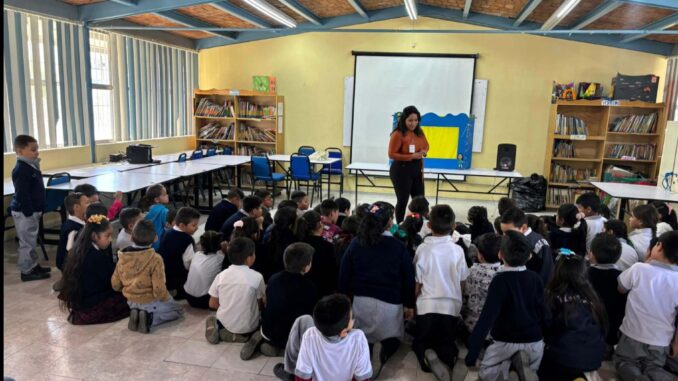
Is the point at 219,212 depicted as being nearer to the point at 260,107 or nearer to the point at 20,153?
the point at 20,153

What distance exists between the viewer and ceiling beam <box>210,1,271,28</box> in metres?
6.42

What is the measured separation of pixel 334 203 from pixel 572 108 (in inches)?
220

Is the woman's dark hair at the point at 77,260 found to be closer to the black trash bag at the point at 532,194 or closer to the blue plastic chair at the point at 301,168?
the blue plastic chair at the point at 301,168

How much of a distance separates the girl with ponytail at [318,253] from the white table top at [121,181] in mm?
2227

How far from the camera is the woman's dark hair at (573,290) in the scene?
2385 mm

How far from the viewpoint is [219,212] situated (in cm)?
432

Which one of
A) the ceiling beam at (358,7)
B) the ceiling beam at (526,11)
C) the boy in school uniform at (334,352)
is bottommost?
the boy in school uniform at (334,352)

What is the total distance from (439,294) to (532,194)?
5.38 meters

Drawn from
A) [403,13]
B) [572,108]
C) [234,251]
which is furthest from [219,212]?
[572,108]

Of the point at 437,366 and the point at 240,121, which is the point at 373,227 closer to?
the point at 437,366

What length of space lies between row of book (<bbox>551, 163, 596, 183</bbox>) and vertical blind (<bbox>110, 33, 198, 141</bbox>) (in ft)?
21.3

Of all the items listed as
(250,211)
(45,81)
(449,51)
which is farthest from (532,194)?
(45,81)

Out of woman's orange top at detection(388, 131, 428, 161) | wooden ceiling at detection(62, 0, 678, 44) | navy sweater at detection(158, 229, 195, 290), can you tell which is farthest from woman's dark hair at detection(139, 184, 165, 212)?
wooden ceiling at detection(62, 0, 678, 44)

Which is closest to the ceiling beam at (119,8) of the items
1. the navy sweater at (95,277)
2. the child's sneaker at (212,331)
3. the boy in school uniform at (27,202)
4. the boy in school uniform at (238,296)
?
the boy in school uniform at (27,202)
